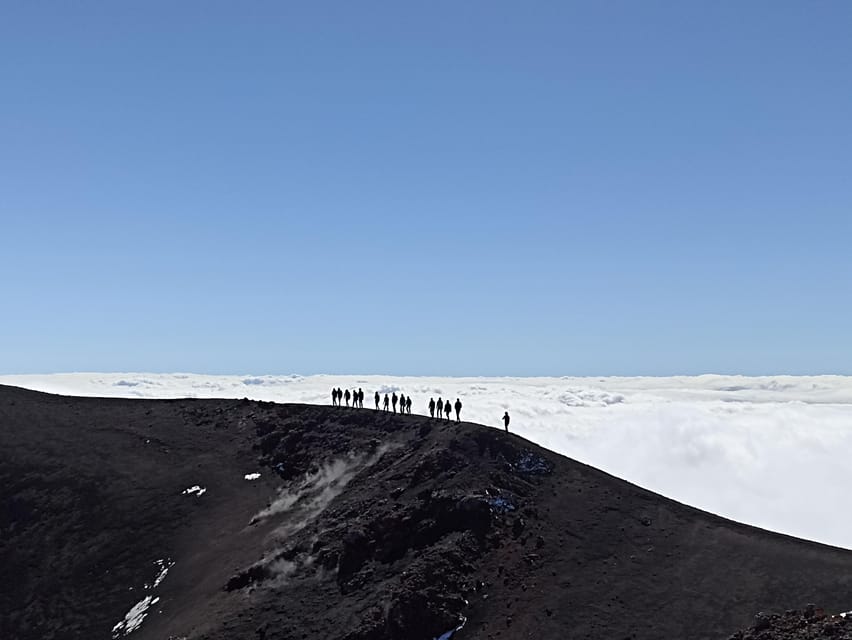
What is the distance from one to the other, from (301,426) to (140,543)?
17.0 meters

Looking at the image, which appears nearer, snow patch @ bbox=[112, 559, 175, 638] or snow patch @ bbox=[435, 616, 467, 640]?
snow patch @ bbox=[435, 616, 467, 640]

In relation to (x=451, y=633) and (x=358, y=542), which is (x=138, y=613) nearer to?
(x=358, y=542)

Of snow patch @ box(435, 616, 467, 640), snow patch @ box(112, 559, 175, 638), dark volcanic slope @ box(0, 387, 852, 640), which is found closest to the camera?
snow patch @ box(435, 616, 467, 640)

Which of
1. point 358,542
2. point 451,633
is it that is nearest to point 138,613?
point 358,542

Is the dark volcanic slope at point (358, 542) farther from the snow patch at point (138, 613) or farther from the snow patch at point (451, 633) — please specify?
the snow patch at point (138, 613)

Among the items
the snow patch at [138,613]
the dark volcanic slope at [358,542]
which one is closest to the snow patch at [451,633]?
the dark volcanic slope at [358,542]

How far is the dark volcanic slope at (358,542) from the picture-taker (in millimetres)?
37812

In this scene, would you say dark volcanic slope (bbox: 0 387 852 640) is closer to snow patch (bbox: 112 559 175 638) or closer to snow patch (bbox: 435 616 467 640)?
snow patch (bbox: 435 616 467 640)

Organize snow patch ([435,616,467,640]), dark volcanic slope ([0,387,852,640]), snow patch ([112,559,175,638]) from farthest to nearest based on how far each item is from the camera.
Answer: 1. snow patch ([112,559,175,638])
2. dark volcanic slope ([0,387,852,640])
3. snow patch ([435,616,467,640])

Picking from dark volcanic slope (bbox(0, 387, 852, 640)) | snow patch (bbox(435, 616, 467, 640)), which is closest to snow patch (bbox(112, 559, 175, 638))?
dark volcanic slope (bbox(0, 387, 852, 640))

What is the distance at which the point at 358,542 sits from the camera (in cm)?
4600

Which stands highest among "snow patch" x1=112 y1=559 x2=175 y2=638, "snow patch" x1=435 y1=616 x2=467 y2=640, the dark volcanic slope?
the dark volcanic slope

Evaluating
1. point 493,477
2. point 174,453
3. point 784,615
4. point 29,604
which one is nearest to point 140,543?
point 29,604

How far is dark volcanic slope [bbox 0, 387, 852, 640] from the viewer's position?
37.8 m
